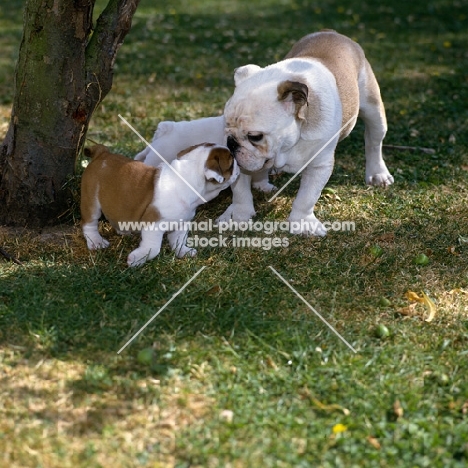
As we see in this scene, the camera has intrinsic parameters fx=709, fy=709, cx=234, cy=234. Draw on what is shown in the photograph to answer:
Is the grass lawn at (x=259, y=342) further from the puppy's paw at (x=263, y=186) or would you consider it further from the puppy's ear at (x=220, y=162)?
the puppy's ear at (x=220, y=162)

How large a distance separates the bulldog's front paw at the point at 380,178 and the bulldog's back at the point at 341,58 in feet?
2.62

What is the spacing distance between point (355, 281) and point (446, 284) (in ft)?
1.84

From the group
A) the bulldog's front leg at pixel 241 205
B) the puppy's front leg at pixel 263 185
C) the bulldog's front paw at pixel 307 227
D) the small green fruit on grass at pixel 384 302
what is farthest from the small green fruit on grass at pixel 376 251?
the puppy's front leg at pixel 263 185

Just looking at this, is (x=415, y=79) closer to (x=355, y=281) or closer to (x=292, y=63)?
(x=292, y=63)

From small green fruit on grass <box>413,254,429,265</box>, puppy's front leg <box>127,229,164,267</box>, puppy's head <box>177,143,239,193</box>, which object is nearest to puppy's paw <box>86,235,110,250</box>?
puppy's front leg <box>127,229,164,267</box>

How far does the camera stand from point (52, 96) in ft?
14.9

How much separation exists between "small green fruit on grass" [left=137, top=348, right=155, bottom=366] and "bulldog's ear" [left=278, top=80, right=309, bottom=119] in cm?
182

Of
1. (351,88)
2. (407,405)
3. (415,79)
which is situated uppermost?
(351,88)

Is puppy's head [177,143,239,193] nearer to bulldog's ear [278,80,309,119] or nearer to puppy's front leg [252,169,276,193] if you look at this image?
bulldog's ear [278,80,309,119]

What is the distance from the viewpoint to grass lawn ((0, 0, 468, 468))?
3.01m

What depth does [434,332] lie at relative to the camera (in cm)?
383

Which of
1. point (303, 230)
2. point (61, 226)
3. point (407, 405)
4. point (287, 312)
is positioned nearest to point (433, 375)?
point (407, 405)

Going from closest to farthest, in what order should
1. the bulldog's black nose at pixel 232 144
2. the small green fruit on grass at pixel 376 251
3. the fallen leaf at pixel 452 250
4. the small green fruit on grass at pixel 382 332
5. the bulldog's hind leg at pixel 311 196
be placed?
the small green fruit on grass at pixel 382 332 < the bulldog's black nose at pixel 232 144 < the small green fruit on grass at pixel 376 251 < the fallen leaf at pixel 452 250 < the bulldog's hind leg at pixel 311 196

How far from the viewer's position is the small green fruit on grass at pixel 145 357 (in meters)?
3.45
